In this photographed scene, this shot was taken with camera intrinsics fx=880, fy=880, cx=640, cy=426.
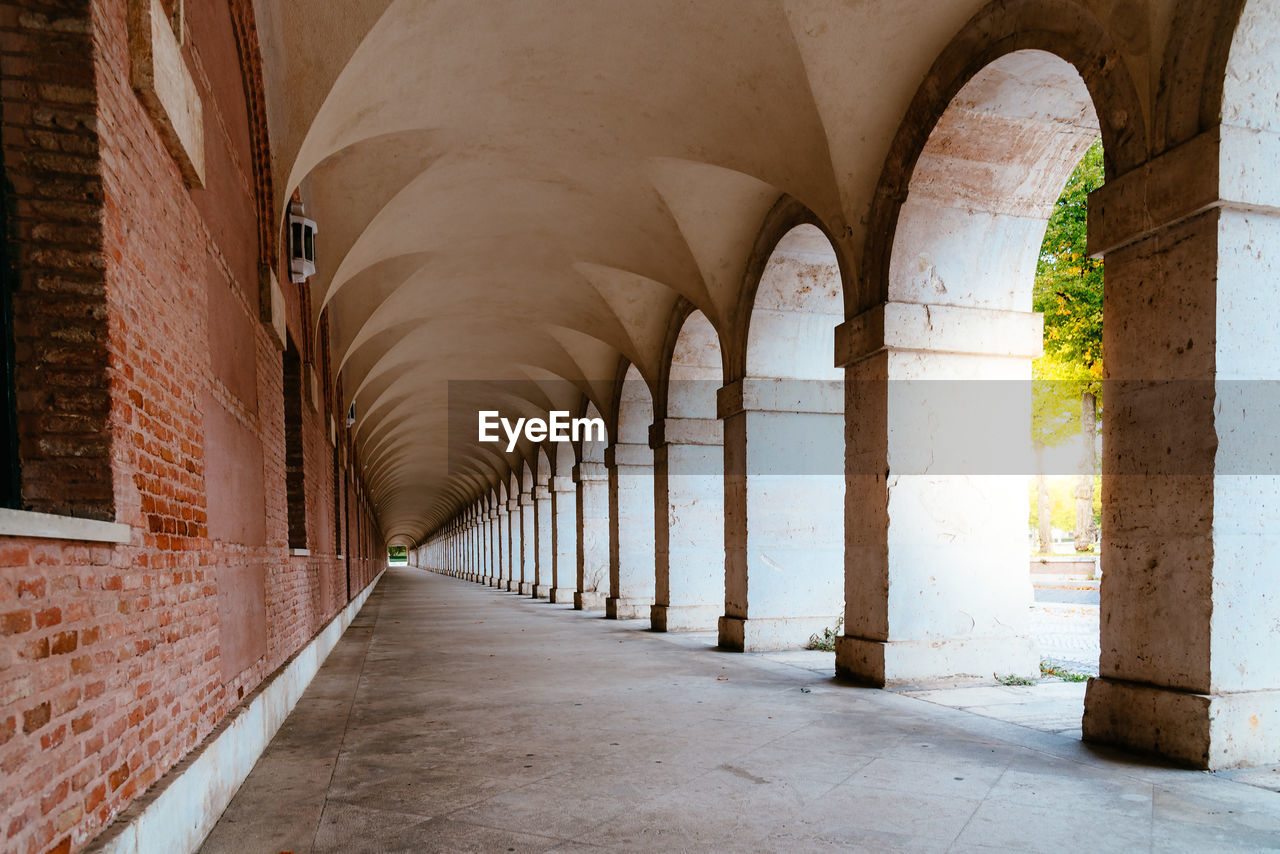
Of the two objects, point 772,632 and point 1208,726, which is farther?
point 772,632

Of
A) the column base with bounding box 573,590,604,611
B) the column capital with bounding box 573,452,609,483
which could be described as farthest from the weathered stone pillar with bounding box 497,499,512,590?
the column capital with bounding box 573,452,609,483

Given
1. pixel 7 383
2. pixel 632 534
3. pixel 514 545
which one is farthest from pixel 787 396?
pixel 514 545

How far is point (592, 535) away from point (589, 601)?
1.29 meters

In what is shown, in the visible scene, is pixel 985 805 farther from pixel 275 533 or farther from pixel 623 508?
pixel 623 508

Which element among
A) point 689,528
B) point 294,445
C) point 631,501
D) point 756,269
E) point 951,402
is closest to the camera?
point 951,402

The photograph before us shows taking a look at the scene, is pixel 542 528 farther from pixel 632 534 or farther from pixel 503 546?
pixel 632 534

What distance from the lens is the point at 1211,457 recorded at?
13.6 feet

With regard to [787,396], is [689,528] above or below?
below

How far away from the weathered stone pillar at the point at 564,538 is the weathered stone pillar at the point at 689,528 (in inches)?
312

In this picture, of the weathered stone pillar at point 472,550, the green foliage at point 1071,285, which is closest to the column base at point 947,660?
the green foliage at point 1071,285

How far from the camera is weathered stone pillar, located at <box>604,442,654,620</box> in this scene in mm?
14578

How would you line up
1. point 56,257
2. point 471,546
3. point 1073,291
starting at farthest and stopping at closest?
point 471,546 < point 1073,291 < point 56,257

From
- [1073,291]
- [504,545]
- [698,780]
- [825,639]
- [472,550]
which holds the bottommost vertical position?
[472,550]

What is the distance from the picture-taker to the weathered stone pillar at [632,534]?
47.8 ft
